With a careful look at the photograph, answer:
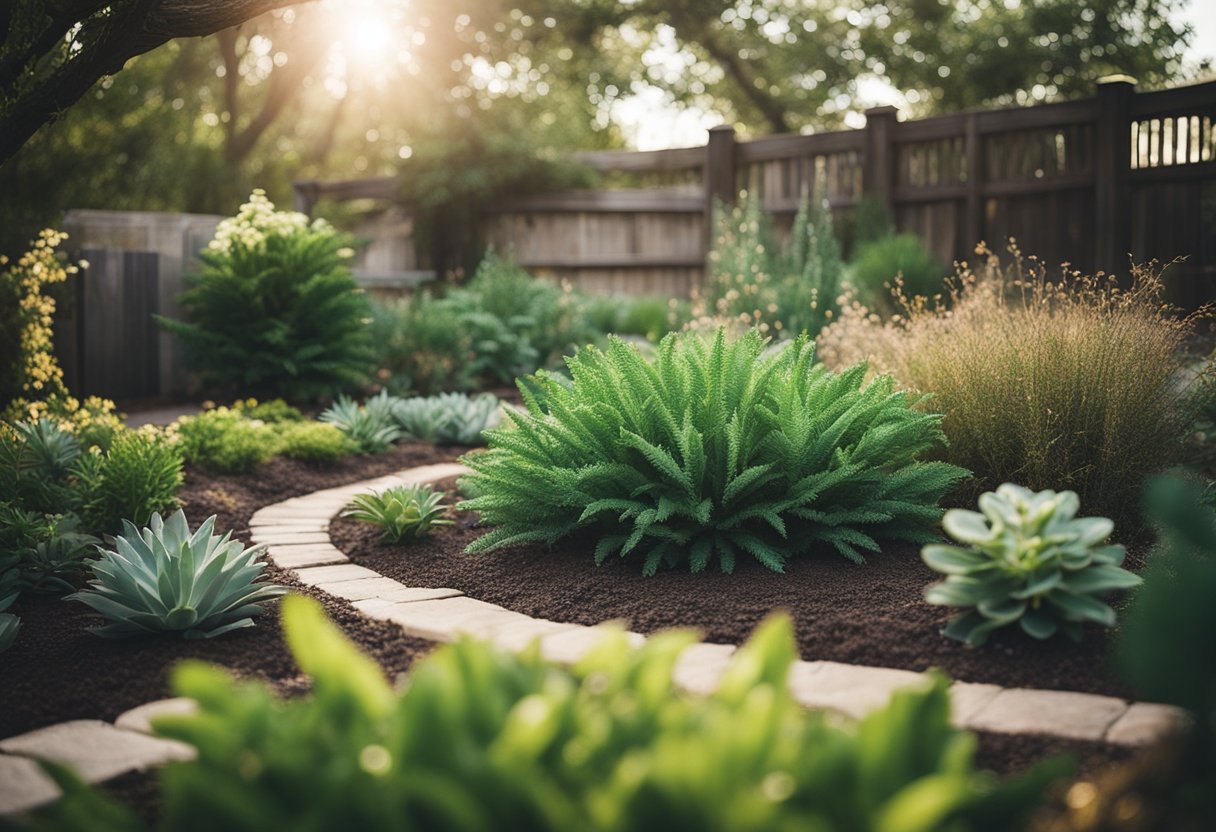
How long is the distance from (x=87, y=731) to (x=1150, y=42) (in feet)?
57.8

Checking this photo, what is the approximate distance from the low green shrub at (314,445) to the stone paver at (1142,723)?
14.0ft

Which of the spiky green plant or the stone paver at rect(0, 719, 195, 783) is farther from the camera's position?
the spiky green plant

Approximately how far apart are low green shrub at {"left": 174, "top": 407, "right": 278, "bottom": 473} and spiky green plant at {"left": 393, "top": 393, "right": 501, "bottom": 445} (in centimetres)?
100

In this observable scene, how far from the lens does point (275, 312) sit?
743cm

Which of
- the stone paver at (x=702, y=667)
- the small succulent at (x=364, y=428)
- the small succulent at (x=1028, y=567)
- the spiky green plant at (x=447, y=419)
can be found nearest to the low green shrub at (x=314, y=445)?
the small succulent at (x=364, y=428)

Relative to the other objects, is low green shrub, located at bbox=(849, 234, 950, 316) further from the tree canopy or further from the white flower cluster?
the tree canopy

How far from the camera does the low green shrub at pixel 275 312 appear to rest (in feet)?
23.7

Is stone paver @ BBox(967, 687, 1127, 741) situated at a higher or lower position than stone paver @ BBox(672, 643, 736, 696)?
higher

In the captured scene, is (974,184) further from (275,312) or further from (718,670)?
(718,670)

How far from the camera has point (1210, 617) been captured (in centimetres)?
117

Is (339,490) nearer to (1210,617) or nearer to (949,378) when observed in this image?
(949,378)

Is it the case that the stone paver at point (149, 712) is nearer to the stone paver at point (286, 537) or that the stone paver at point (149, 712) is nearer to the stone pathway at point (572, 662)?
the stone pathway at point (572, 662)

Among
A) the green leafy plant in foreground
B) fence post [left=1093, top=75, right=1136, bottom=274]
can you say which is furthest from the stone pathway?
fence post [left=1093, top=75, right=1136, bottom=274]

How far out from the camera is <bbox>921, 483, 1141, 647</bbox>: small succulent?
7.48 ft
